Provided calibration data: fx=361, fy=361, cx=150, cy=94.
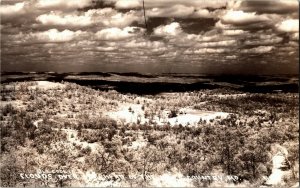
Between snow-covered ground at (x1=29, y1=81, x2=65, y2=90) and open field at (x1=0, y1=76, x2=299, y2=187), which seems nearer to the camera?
open field at (x1=0, y1=76, x2=299, y2=187)

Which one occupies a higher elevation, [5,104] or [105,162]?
[5,104]

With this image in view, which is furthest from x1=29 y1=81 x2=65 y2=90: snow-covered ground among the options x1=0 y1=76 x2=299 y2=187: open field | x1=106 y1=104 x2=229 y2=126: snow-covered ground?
x1=106 y1=104 x2=229 y2=126: snow-covered ground

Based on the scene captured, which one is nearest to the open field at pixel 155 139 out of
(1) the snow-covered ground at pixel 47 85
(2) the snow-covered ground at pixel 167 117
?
(2) the snow-covered ground at pixel 167 117

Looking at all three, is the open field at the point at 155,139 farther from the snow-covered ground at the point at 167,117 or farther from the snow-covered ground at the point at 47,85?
the snow-covered ground at the point at 47,85

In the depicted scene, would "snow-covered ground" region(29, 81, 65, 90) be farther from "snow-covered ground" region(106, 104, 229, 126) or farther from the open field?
"snow-covered ground" region(106, 104, 229, 126)

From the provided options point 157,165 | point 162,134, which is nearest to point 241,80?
point 162,134

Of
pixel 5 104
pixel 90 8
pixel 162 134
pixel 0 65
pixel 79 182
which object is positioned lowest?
pixel 79 182

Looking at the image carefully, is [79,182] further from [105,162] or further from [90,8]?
[90,8]

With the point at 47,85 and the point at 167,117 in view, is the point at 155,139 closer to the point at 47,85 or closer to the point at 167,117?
the point at 167,117
